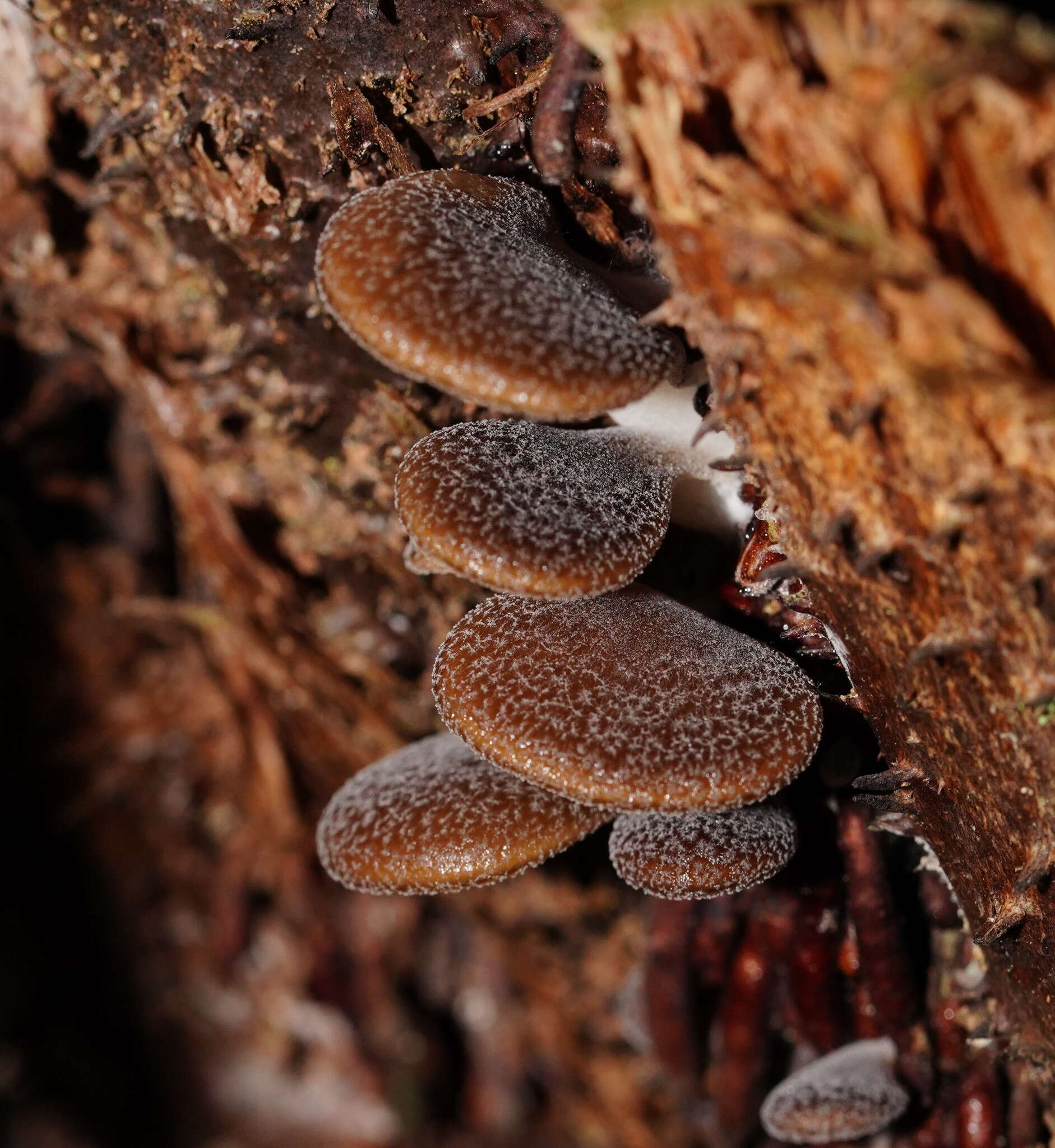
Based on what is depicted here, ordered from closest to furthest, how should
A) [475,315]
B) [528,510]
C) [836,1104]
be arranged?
[475,315]
[528,510]
[836,1104]

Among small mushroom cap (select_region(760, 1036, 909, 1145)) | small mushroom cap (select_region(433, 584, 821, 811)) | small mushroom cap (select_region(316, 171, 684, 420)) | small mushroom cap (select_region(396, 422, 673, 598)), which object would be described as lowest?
small mushroom cap (select_region(760, 1036, 909, 1145))

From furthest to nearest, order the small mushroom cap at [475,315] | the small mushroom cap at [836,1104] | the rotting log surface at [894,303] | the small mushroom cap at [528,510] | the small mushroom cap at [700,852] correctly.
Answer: the small mushroom cap at [836,1104], the small mushroom cap at [700,852], the small mushroom cap at [528,510], the small mushroom cap at [475,315], the rotting log surface at [894,303]

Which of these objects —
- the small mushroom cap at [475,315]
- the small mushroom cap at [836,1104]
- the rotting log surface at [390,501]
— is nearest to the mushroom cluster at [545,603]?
the small mushroom cap at [475,315]

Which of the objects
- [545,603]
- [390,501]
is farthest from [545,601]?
[390,501]

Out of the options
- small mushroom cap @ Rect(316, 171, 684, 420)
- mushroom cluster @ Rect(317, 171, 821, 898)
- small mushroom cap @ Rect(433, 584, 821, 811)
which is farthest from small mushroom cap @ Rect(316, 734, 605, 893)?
small mushroom cap @ Rect(316, 171, 684, 420)

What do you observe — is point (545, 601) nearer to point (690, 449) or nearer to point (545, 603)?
point (545, 603)

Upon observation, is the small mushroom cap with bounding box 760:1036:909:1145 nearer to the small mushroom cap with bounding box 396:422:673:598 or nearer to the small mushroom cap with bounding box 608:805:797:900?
the small mushroom cap with bounding box 608:805:797:900

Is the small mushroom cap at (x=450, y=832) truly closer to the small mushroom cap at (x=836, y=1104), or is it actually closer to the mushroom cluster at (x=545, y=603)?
the mushroom cluster at (x=545, y=603)
